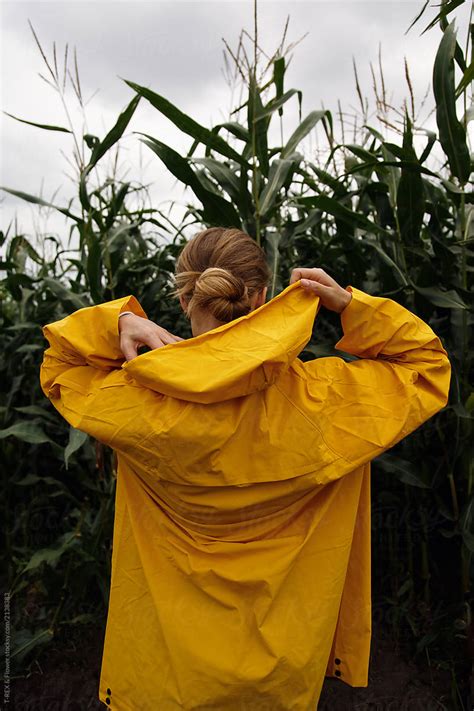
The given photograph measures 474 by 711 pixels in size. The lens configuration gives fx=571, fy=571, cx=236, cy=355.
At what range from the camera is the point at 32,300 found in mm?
3705

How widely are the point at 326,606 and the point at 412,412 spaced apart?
55 cm

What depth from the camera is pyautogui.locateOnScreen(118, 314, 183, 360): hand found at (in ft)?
4.66

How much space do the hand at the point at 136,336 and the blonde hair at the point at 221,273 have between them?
11 cm

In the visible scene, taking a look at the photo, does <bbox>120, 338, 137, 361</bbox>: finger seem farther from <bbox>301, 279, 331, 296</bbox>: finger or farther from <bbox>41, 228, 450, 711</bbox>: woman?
<bbox>301, 279, 331, 296</bbox>: finger

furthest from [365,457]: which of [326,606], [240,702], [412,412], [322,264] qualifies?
[322,264]

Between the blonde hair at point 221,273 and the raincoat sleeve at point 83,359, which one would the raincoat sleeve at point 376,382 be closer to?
the blonde hair at point 221,273

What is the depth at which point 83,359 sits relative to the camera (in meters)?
1.54

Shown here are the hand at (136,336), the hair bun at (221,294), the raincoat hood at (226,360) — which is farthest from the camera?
the hand at (136,336)

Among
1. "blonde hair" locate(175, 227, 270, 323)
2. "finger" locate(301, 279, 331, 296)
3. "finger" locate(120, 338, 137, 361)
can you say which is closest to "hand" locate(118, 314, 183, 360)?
"finger" locate(120, 338, 137, 361)

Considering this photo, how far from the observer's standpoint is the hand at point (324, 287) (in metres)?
1.40

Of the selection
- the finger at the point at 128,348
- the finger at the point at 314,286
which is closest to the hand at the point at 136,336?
the finger at the point at 128,348

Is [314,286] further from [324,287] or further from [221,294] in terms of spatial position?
[221,294]

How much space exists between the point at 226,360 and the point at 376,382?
1.40 ft

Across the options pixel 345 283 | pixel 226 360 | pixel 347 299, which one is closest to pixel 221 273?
pixel 226 360
